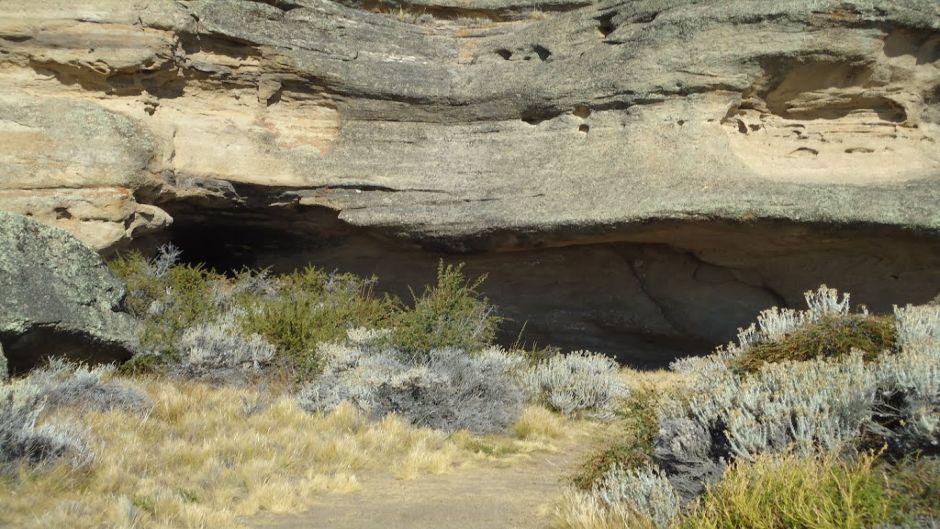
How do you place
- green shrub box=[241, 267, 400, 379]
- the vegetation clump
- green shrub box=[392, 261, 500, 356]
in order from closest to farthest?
the vegetation clump < green shrub box=[392, 261, 500, 356] < green shrub box=[241, 267, 400, 379]

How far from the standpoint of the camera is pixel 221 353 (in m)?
8.30

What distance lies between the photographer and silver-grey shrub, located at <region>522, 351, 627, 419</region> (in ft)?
27.7

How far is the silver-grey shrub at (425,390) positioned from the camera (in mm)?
7336

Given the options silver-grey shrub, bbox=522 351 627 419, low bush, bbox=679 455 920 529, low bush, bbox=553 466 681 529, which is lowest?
silver-grey shrub, bbox=522 351 627 419

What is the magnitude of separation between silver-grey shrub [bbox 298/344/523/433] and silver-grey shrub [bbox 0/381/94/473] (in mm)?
2361

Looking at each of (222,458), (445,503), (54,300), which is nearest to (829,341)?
(445,503)

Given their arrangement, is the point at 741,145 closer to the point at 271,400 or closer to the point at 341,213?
the point at 341,213

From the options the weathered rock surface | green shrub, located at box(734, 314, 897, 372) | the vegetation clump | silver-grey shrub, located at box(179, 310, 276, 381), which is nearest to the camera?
the vegetation clump

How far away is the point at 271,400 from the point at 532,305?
4.45 meters

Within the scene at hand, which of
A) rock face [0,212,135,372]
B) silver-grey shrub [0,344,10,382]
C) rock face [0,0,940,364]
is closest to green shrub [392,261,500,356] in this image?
rock face [0,0,940,364]

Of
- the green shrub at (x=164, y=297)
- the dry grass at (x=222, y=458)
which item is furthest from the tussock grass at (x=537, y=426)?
the green shrub at (x=164, y=297)

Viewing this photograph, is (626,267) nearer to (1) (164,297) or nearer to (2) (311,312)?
(2) (311,312)

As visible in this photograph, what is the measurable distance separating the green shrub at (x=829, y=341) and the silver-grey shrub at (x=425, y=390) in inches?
104

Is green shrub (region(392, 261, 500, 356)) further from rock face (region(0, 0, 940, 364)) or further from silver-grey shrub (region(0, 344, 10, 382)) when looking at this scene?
silver-grey shrub (region(0, 344, 10, 382))
